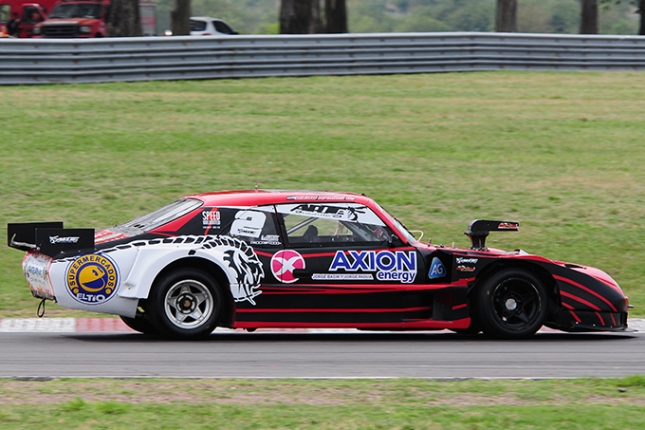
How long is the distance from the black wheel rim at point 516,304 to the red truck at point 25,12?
29.5 metres

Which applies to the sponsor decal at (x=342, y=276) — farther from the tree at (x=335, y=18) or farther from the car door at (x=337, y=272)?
the tree at (x=335, y=18)

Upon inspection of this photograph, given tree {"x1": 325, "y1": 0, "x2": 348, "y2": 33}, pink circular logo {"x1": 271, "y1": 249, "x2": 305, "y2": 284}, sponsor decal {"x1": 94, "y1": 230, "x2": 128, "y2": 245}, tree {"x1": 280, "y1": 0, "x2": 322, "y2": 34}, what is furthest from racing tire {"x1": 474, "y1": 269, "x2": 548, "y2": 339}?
tree {"x1": 325, "y1": 0, "x2": 348, "y2": 33}

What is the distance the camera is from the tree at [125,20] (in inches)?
988

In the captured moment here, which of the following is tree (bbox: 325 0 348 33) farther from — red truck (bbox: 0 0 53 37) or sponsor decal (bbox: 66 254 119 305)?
sponsor decal (bbox: 66 254 119 305)

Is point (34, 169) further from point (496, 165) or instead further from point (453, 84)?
point (453, 84)

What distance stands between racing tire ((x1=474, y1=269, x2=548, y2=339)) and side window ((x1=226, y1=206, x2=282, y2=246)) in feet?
5.93

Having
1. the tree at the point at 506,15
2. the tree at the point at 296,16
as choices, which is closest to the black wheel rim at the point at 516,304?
the tree at the point at 296,16

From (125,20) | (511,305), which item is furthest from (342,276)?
(125,20)

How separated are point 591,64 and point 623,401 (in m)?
19.5

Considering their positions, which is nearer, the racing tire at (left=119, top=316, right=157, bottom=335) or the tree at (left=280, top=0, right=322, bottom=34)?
the racing tire at (left=119, top=316, right=157, bottom=335)

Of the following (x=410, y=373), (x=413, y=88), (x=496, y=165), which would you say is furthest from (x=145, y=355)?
(x=413, y=88)

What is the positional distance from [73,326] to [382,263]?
9.63 ft

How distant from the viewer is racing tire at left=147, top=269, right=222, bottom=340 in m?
8.59

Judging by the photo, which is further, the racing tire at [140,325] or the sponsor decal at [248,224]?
the racing tire at [140,325]
